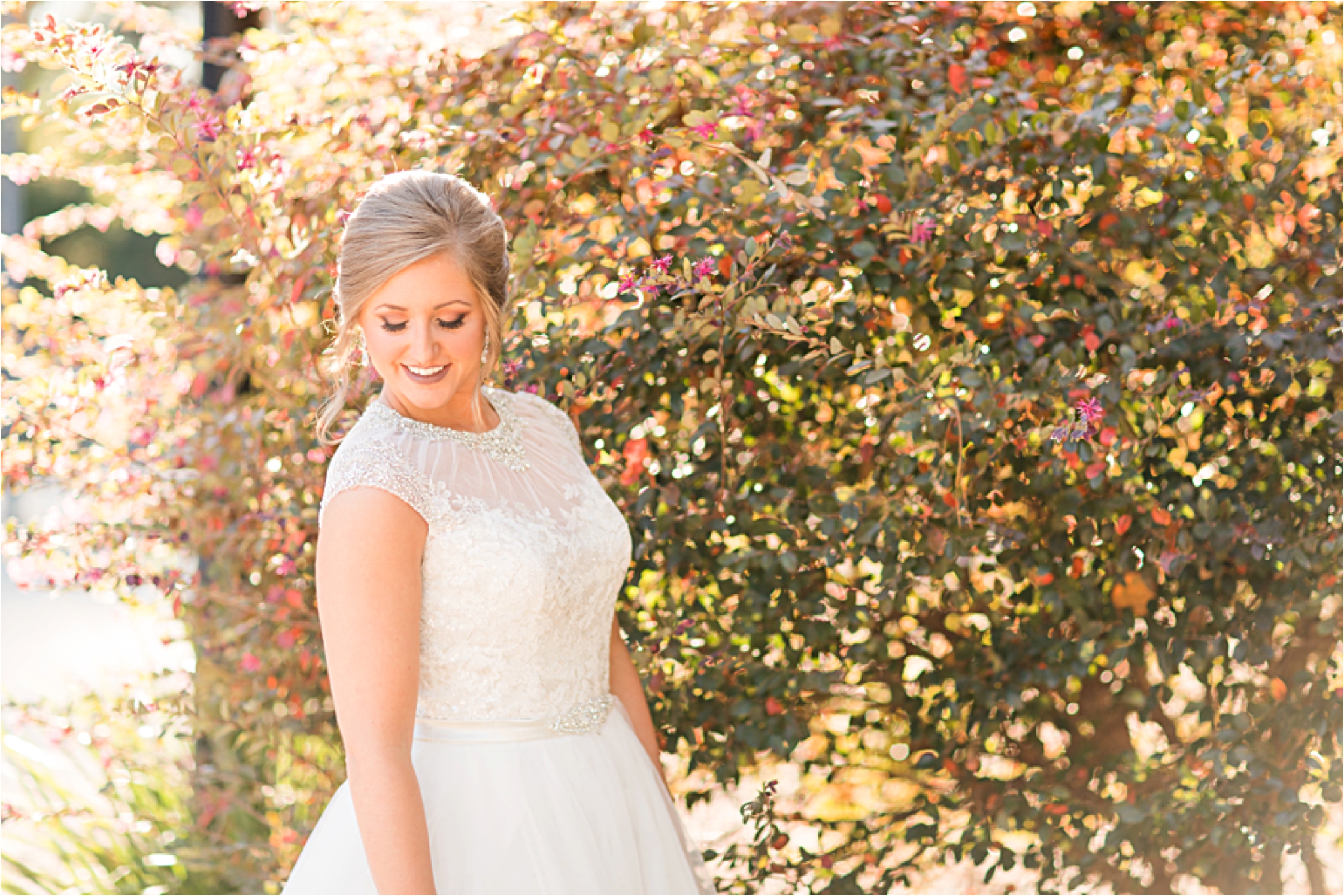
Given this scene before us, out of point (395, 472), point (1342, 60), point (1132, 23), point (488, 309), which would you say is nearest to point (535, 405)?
point (488, 309)

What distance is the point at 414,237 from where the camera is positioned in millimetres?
1842

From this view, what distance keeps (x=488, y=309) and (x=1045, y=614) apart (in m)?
1.59

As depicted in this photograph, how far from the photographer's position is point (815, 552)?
2625 millimetres

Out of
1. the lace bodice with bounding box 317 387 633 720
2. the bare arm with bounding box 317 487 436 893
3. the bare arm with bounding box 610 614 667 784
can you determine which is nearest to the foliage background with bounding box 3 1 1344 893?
the bare arm with bounding box 610 614 667 784

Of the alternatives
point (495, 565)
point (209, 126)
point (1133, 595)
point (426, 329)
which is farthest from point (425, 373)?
point (1133, 595)

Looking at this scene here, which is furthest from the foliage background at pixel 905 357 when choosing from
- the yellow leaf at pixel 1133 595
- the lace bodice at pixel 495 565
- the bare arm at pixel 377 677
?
the bare arm at pixel 377 677

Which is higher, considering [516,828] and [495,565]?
[495,565]

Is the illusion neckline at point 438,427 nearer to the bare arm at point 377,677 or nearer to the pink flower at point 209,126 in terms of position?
the bare arm at point 377,677

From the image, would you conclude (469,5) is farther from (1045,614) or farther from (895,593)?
(1045,614)

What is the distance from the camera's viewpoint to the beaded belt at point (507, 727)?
1.94m

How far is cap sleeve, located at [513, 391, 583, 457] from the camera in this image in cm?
237

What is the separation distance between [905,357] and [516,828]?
1394mm

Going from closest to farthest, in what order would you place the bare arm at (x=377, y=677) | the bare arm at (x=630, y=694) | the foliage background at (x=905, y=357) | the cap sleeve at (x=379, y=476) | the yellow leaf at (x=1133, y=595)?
the bare arm at (x=377, y=677) → the cap sleeve at (x=379, y=476) → the bare arm at (x=630, y=694) → the foliage background at (x=905, y=357) → the yellow leaf at (x=1133, y=595)

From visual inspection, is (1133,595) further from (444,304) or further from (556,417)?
(444,304)
